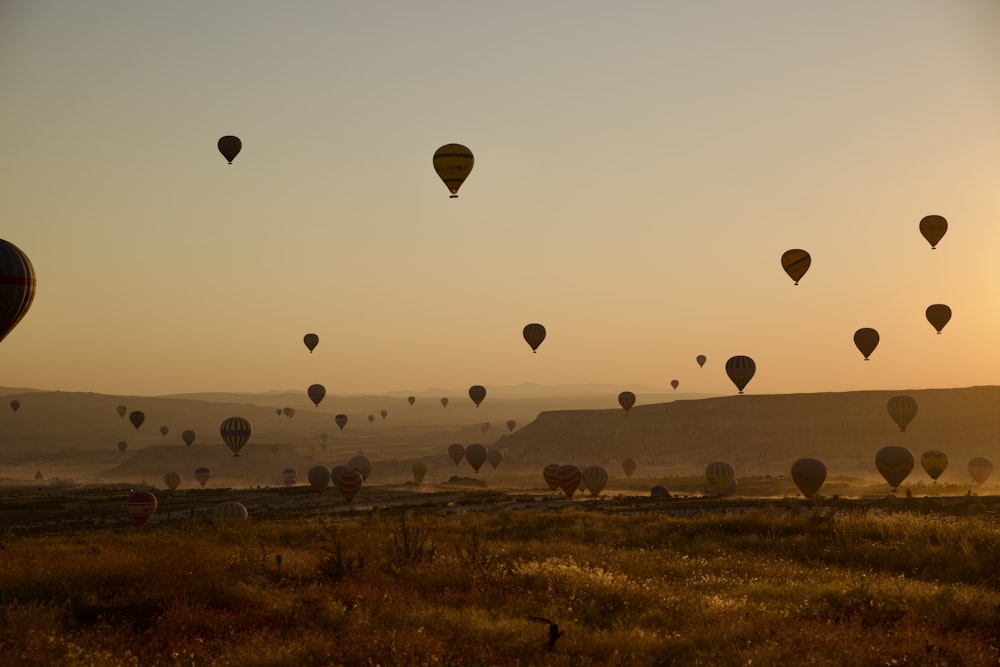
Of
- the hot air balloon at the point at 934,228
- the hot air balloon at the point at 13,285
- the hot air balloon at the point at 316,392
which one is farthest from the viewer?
the hot air balloon at the point at 316,392

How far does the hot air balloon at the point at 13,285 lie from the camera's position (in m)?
33.1

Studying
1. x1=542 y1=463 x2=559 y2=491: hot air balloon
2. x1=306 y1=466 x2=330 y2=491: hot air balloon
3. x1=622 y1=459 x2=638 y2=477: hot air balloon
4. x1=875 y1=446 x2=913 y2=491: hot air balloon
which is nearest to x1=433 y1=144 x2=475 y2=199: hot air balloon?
x1=542 y1=463 x2=559 y2=491: hot air balloon

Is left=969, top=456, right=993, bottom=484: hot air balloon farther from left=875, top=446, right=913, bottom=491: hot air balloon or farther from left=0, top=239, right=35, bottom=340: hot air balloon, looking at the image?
left=0, top=239, right=35, bottom=340: hot air balloon

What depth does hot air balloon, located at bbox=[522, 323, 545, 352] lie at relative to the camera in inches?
3425

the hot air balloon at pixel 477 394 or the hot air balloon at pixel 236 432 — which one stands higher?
the hot air balloon at pixel 477 394

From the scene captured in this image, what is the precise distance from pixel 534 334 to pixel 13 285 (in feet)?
192

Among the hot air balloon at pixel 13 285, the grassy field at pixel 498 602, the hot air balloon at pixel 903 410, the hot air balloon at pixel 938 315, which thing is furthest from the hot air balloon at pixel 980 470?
the hot air balloon at pixel 13 285

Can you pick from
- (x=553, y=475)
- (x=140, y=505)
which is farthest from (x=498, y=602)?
(x=553, y=475)

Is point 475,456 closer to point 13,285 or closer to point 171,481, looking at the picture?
point 171,481

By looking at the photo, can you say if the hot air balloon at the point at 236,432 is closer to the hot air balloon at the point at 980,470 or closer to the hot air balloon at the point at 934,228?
the hot air balloon at the point at 934,228

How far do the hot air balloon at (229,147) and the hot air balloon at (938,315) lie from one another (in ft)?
199

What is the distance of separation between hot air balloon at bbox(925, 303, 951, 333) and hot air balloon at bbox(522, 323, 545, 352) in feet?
114

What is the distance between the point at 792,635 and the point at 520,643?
4488mm

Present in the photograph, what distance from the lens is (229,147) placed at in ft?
222
